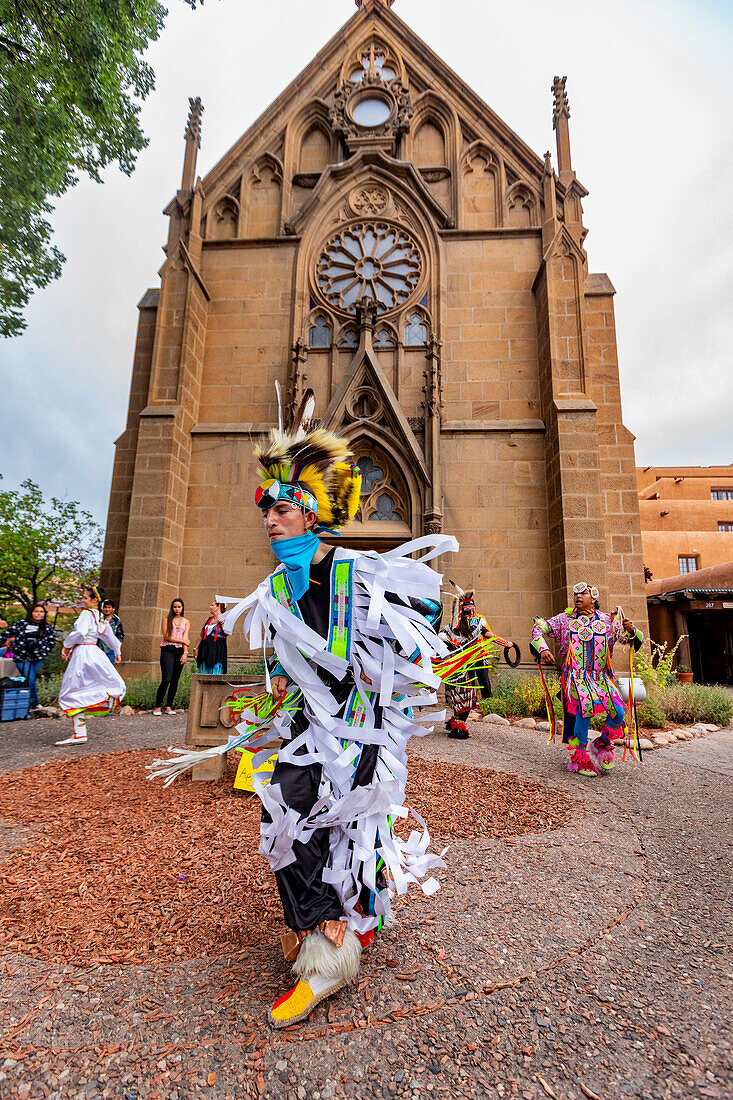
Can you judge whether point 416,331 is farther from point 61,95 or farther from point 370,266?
point 61,95

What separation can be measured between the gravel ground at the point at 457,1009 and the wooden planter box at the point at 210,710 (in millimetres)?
2616

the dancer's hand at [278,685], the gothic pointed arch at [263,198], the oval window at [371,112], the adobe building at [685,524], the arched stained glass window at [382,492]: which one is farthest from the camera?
the adobe building at [685,524]

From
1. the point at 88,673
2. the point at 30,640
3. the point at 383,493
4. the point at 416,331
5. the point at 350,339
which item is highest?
the point at 416,331

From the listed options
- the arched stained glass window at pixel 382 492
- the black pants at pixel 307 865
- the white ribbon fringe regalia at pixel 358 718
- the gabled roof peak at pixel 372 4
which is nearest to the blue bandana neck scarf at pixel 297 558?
the white ribbon fringe regalia at pixel 358 718

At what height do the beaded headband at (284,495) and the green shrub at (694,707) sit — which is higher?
the beaded headband at (284,495)

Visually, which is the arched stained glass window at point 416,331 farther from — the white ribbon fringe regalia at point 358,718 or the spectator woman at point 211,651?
the white ribbon fringe regalia at point 358,718

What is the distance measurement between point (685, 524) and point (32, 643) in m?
27.4

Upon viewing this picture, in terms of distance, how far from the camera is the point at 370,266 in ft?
40.5

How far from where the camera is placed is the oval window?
1289 centimetres

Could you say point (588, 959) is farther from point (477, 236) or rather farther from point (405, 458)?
point (477, 236)

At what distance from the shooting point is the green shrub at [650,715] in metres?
8.03

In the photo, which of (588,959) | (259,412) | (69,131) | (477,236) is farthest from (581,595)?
(69,131)

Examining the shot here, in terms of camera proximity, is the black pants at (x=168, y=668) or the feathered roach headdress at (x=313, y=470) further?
the black pants at (x=168, y=668)

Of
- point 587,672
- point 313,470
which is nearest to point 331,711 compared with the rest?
point 313,470
